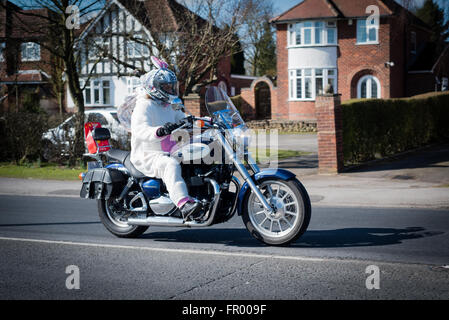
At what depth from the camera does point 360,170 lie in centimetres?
1524

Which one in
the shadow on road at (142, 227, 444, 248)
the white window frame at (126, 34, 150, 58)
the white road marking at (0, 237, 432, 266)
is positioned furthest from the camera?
the white window frame at (126, 34, 150, 58)

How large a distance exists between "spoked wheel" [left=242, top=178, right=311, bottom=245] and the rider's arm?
1.41m

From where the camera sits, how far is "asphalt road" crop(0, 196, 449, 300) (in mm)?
5191

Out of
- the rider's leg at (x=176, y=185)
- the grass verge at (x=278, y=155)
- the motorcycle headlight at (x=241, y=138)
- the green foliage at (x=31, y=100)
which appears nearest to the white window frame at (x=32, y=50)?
the grass verge at (x=278, y=155)

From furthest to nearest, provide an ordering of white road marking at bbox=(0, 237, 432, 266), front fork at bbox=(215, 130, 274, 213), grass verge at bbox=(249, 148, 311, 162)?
1. grass verge at bbox=(249, 148, 311, 162)
2. front fork at bbox=(215, 130, 274, 213)
3. white road marking at bbox=(0, 237, 432, 266)

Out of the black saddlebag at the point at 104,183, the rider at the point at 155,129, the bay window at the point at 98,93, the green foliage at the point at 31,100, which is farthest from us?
the bay window at the point at 98,93

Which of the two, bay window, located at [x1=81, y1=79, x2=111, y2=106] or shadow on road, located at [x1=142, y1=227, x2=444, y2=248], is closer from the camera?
shadow on road, located at [x1=142, y1=227, x2=444, y2=248]

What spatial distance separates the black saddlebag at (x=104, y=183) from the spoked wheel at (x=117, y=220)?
26 cm

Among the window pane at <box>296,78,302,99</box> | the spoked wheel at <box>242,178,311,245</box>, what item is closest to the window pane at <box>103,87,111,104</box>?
the window pane at <box>296,78,302,99</box>

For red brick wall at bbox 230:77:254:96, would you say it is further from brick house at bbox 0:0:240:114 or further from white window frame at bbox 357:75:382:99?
→ white window frame at bbox 357:75:382:99

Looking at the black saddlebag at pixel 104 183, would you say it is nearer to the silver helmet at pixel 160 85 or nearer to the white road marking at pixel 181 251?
the white road marking at pixel 181 251

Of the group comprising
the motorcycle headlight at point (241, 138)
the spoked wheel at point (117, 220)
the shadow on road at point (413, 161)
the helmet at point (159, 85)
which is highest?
the helmet at point (159, 85)

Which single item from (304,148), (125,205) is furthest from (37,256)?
(304,148)

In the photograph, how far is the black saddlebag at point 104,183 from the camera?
7.54 m
